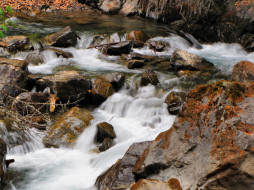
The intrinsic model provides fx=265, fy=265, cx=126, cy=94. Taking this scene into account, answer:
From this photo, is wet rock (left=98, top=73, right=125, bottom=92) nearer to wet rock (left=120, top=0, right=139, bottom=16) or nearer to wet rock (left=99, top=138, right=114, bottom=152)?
wet rock (left=99, top=138, right=114, bottom=152)

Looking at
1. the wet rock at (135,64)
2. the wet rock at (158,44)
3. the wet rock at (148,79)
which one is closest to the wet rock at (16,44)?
the wet rock at (135,64)

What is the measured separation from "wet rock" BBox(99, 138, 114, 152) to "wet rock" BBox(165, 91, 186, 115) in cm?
200

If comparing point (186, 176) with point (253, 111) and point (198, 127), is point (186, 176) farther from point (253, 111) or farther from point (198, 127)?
point (253, 111)

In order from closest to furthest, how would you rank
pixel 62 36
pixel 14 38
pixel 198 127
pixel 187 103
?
pixel 198 127 → pixel 187 103 → pixel 14 38 → pixel 62 36

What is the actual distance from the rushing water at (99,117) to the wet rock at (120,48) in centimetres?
30

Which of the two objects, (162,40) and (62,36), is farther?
(162,40)

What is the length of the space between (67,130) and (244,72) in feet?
14.5

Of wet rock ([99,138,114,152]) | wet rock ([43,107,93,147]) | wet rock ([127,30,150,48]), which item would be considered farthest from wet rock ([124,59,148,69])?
wet rock ([99,138,114,152])

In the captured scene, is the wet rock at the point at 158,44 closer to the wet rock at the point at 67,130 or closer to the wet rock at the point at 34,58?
the wet rock at the point at 34,58

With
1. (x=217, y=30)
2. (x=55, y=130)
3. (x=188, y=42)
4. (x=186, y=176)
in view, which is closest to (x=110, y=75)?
(x=55, y=130)

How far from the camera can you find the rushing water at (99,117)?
489cm

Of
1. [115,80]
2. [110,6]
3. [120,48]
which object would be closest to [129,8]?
[110,6]

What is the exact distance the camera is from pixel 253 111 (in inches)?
109

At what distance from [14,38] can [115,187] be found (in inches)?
344
